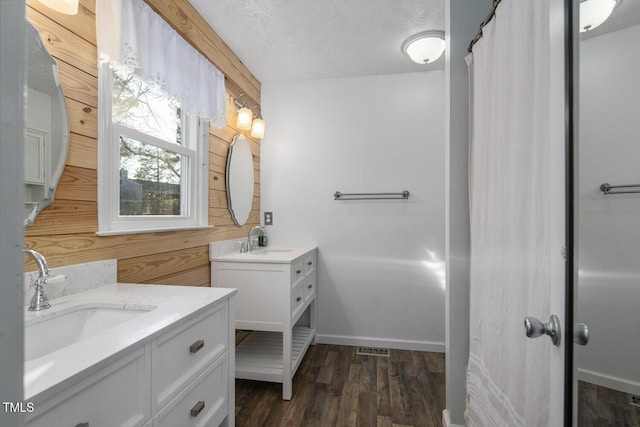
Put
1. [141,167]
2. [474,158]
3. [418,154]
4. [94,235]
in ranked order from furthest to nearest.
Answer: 1. [418,154]
2. [141,167]
3. [474,158]
4. [94,235]

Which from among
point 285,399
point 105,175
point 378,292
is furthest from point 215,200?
point 378,292

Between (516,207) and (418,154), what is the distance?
162 cm

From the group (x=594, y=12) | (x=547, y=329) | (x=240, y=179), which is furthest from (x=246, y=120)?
(x=547, y=329)

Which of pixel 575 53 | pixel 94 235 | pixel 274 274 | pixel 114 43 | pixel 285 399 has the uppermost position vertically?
pixel 114 43

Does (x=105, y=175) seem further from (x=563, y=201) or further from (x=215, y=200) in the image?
(x=563, y=201)

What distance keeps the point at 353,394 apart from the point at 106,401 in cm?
154

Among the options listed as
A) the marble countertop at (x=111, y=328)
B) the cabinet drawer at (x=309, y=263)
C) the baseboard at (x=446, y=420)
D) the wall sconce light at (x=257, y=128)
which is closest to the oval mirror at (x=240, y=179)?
the wall sconce light at (x=257, y=128)

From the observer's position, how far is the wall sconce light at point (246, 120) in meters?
2.19

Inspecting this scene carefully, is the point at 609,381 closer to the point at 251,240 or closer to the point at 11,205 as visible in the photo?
the point at 11,205

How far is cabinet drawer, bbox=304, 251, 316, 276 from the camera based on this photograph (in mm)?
2259

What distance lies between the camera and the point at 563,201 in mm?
658

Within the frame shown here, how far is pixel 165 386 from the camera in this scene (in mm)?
839

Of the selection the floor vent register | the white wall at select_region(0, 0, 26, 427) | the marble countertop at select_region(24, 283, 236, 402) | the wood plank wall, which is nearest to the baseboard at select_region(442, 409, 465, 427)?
the floor vent register

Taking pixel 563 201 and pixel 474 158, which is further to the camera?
pixel 474 158
